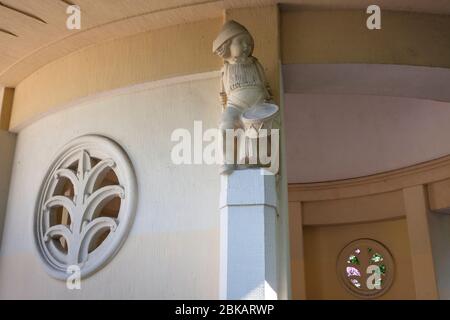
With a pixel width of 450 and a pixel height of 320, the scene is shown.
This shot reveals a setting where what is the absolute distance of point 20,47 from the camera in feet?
13.1

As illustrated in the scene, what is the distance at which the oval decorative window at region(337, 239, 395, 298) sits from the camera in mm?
6289

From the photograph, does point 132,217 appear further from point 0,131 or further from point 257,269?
point 0,131

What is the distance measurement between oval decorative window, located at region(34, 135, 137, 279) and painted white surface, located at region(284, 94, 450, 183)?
2568 millimetres

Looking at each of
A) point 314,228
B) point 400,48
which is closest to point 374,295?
point 314,228

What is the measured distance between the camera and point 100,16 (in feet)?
11.8

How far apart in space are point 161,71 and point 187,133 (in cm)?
54

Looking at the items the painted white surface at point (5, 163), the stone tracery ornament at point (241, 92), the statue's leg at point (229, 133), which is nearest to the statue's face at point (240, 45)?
the stone tracery ornament at point (241, 92)

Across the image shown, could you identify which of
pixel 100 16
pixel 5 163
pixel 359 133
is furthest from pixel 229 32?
pixel 359 133

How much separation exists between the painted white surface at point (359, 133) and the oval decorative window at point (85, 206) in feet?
8.43

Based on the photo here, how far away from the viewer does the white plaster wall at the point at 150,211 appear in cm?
308

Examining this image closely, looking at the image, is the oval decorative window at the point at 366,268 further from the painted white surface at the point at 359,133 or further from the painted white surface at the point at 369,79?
the painted white surface at the point at 369,79

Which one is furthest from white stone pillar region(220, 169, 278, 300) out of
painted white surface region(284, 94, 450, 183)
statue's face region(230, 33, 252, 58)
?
painted white surface region(284, 94, 450, 183)

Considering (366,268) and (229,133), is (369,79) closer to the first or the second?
(229,133)

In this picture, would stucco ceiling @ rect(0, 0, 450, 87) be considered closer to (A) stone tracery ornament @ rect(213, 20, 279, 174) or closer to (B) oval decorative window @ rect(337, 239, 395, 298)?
(A) stone tracery ornament @ rect(213, 20, 279, 174)
